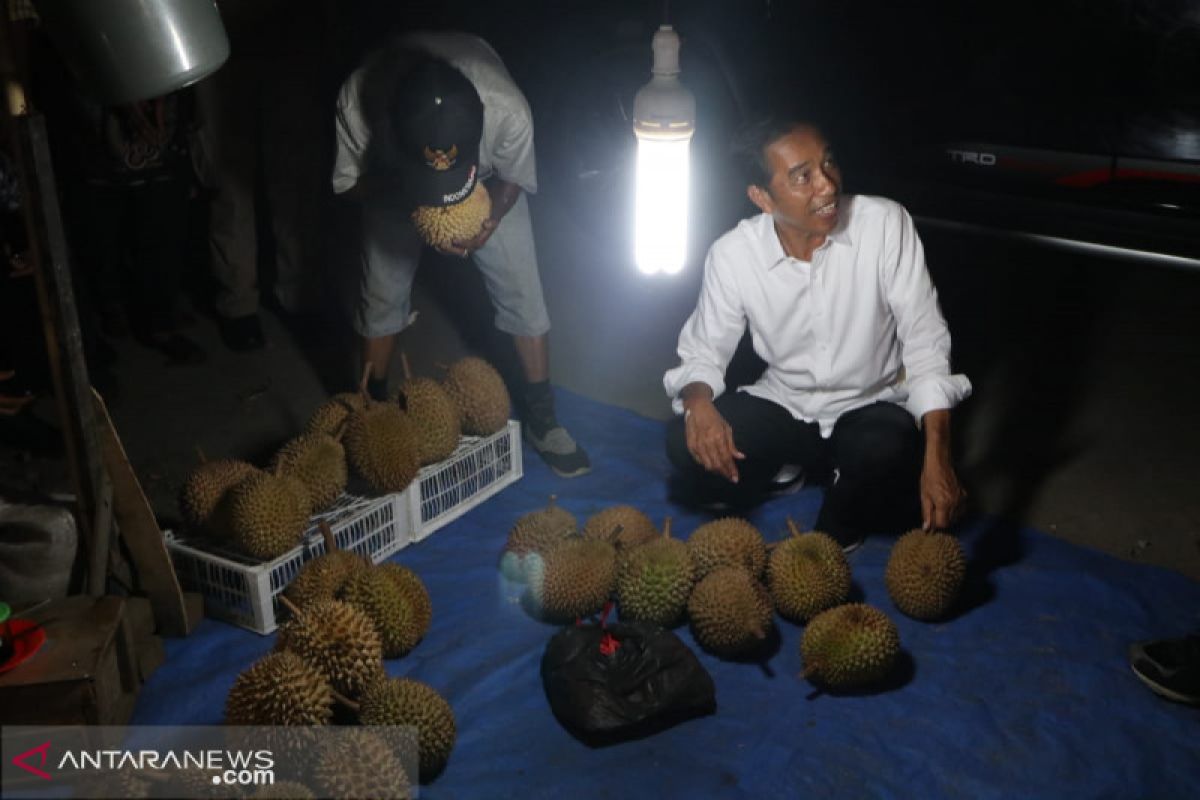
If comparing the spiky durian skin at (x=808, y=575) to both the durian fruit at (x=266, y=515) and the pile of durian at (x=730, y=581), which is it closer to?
the pile of durian at (x=730, y=581)

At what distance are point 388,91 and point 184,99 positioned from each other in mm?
1499

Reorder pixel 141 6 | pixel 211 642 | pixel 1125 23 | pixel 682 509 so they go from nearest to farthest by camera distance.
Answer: pixel 141 6, pixel 211 642, pixel 1125 23, pixel 682 509

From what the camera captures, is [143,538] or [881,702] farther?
[143,538]

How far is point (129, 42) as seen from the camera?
1962 mm

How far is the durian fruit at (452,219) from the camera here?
3.17m

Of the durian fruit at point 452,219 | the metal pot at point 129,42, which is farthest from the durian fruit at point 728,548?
the metal pot at point 129,42

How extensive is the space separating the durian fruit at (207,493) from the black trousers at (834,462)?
47.7 inches

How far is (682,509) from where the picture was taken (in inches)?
134

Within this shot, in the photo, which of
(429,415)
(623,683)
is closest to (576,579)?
(623,683)

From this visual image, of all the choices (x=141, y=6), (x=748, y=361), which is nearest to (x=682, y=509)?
(x=748, y=361)

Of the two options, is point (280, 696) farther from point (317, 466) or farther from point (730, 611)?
point (730, 611)

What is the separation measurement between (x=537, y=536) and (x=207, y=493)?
829 millimetres

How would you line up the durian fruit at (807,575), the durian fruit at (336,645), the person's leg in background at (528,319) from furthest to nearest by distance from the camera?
the person's leg in background at (528,319), the durian fruit at (807,575), the durian fruit at (336,645)

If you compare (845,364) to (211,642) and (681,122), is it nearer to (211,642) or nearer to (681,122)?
(681,122)
